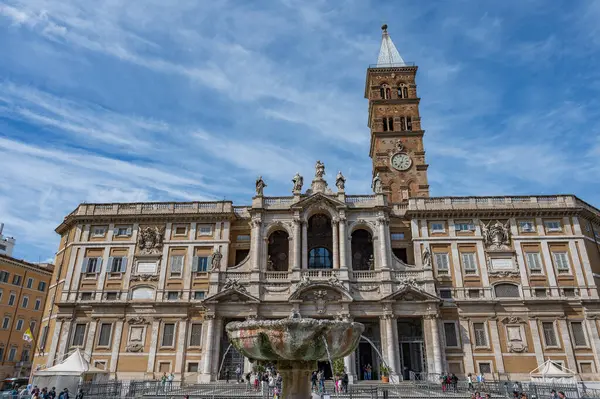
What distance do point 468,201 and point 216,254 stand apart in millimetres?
22726

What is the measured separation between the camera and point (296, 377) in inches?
A: 486

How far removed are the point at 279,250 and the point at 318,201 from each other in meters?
6.04

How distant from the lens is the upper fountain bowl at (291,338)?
37.7 feet

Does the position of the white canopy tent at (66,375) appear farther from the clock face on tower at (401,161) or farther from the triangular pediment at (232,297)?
the clock face on tower at (401,161)

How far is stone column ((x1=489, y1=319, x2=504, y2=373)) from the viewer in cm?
3286

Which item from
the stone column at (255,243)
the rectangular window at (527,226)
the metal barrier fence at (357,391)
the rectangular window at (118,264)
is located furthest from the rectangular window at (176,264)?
the rectangular window at (527,226)

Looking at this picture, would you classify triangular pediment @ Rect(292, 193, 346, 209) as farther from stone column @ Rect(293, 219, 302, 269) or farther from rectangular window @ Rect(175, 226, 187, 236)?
rectangular window @ Rect(175, 226, 187, 236)

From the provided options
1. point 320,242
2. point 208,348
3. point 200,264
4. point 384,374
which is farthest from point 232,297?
point 384,374

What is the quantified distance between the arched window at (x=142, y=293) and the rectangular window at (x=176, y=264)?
93.1 inches

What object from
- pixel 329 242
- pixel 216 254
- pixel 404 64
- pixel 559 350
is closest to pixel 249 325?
pixel 216 254

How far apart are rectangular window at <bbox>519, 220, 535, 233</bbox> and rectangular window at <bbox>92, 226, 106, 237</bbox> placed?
3698 cm

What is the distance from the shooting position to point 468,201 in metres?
38.9

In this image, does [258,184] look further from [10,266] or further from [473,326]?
[10,266]

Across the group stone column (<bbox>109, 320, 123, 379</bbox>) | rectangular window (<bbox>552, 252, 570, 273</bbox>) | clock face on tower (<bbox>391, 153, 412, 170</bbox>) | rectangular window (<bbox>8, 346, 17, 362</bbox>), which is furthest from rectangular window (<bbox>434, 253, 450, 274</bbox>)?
rectangular window (<bbox>8, 346, 17, 362</bbox>)
